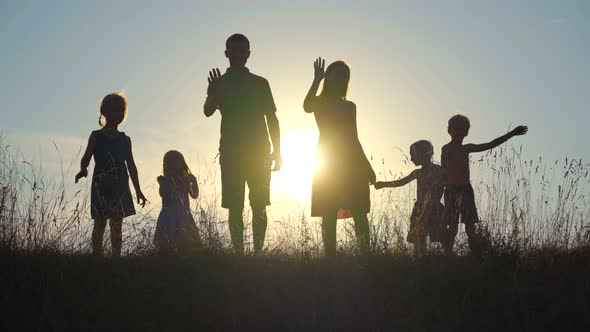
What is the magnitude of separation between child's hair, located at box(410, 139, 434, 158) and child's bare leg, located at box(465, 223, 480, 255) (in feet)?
3.56

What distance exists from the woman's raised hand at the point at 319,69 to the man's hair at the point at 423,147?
75.9 inches

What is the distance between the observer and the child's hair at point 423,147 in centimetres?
815

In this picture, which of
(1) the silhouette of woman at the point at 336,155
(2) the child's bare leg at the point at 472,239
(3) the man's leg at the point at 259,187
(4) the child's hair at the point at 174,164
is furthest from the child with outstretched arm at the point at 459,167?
(4) the child's hair at the point at 174,164

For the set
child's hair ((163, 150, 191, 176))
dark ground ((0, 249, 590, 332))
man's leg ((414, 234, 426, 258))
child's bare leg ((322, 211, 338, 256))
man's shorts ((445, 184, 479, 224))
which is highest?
child's hair ((163, 150, 191, 176))

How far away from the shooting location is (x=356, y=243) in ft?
21.1

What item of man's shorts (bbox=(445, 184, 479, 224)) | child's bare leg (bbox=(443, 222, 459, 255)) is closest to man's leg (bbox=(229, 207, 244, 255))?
child's bare leg (bbox=(443, 222, 459, 255))

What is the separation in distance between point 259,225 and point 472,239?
2060mm

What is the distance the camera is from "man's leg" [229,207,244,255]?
6395mm

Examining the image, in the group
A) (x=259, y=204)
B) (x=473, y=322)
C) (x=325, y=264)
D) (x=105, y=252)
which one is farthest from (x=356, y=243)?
(x=105, y=252)

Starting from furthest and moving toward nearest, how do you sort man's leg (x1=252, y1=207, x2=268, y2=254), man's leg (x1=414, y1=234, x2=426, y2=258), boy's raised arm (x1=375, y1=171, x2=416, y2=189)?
boy's raised arm (x1=375, y1=171, x2=416, y2=189) < man's leg (x1=252, y1=207, x2=268, y2=254) < man's leg (x1=414, y1=234, x2=426, y2=258)

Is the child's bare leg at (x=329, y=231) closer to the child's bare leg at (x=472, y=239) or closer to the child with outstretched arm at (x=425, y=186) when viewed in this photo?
the child with outstretched arm at (x=425, y=186)

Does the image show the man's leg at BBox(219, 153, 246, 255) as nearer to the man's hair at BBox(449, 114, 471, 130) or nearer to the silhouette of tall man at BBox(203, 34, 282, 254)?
the silhouette of tall man at BBox(203, 34, 282, 254)

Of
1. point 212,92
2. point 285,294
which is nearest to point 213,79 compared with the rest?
point 212,92

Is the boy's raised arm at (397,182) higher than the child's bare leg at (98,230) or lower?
higher
